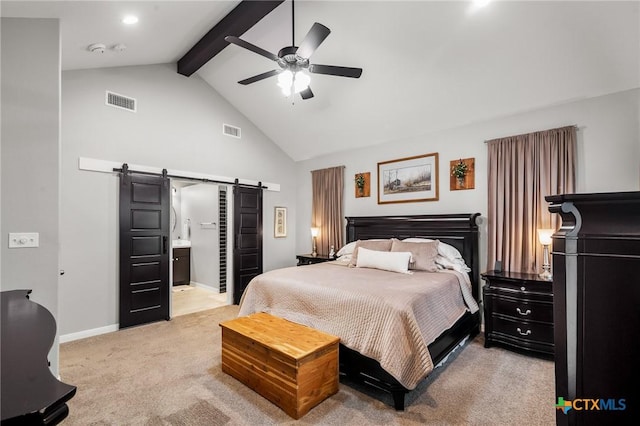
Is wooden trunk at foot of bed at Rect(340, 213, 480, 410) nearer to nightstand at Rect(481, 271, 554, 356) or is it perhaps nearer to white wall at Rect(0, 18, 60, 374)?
nightstand at Rect(481, 271, 554, 356)

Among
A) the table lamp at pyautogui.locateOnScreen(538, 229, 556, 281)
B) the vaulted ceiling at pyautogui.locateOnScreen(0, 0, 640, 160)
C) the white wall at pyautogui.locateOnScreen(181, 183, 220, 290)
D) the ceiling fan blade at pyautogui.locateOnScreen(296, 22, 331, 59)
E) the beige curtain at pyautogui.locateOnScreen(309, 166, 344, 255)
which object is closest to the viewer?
the ceiling fan blade at pyautogui.locateOnScreen(296, 22, 331, 59)

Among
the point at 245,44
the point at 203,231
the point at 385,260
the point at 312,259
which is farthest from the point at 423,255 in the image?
the point at 203,231

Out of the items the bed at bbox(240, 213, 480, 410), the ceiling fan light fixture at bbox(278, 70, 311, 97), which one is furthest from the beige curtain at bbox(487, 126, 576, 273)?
the ceiling fan light fixture at bbox(278, 70, 311, 97)

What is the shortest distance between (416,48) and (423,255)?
2.35 metres

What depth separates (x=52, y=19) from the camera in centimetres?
247

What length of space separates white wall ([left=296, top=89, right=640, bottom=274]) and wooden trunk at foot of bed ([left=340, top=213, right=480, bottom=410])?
0.19 meters

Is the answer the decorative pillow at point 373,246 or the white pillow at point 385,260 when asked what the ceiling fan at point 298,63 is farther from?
the decorative pillow at point 373,246

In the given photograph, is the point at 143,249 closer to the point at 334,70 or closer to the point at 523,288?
the point at 334,70

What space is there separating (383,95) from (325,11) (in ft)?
4.26

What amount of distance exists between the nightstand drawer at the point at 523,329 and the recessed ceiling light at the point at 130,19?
15.4ft

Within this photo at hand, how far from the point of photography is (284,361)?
2.19 meters

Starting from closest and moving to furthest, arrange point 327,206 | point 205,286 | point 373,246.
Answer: point 373,246
point 327,206
point 205,286

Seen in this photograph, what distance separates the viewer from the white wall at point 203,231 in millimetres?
6109

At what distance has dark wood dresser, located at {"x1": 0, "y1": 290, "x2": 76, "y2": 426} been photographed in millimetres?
622
